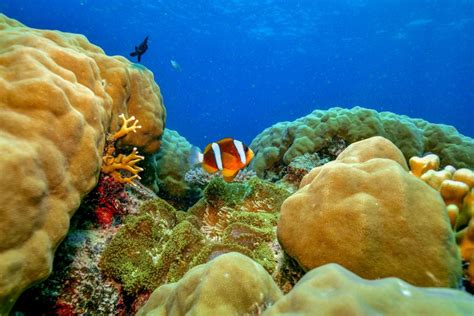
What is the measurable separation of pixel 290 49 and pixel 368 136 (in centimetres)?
6467

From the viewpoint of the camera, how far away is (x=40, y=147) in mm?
2342

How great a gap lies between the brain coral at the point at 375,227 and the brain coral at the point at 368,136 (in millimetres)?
5044

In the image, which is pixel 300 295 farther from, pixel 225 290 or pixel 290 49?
pixel 290 49

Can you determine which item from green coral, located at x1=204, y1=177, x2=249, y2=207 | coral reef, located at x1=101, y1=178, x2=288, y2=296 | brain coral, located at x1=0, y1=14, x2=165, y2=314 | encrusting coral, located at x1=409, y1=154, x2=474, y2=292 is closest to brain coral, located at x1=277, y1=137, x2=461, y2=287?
encrusting coral, located at x1=409, y1=154, x2=474, y2=292

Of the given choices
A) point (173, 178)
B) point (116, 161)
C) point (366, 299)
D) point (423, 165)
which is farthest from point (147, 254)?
point (173, 178)

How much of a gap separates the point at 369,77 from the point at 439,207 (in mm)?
107295

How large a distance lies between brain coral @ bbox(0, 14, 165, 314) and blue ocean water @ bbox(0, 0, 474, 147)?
133ft

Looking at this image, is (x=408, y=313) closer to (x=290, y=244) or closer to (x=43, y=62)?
(x=290, y=244)

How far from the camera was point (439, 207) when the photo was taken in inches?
76.5

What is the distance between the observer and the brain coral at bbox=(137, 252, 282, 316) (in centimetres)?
175

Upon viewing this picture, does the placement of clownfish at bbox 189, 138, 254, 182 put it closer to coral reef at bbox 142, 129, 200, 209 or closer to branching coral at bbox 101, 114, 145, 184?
branching coral at bbox 101, 114, 145, 184

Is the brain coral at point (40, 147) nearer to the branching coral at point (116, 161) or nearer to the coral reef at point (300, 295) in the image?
the branching coral at point (116, 161)

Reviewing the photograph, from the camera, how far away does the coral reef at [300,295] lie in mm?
1206

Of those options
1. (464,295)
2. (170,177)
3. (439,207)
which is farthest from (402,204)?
(170,177)
